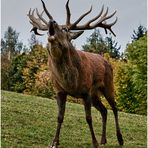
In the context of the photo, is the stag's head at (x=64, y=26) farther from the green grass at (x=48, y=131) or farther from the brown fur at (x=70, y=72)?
the green grass at (x=48, y=131)

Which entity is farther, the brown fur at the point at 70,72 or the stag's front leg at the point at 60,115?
the stag's front leg at the point at 60,115

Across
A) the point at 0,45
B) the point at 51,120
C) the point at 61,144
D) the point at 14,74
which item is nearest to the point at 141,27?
the point at 14,74

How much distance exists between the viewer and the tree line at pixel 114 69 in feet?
139

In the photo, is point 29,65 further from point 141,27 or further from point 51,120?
point 51,120

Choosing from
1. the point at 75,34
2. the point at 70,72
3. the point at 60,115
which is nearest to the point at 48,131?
the point at 60,115

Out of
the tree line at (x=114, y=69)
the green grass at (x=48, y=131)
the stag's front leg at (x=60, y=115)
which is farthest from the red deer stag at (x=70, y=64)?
the tree line at (x=114, y=69)

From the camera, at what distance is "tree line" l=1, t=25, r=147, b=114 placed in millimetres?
42344

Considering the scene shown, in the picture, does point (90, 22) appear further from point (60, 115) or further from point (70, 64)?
point (60, 115)

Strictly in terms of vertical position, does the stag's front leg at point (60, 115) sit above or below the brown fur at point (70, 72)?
below

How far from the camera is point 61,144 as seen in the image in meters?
8.98

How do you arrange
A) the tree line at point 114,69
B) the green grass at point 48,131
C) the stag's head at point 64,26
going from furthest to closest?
the tree line at point 114,69 → the green grass at point 48,131 → the stag's head at point 64,26

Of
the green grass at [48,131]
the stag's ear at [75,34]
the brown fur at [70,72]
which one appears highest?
the stag's ear at [75,34]

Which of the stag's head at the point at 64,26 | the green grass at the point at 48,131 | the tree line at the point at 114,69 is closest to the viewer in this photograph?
the stag's head at the point at 64,26

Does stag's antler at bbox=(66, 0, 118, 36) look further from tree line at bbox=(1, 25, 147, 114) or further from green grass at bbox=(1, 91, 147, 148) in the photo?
tree line at bbox=(1, 25, 147, 114)
